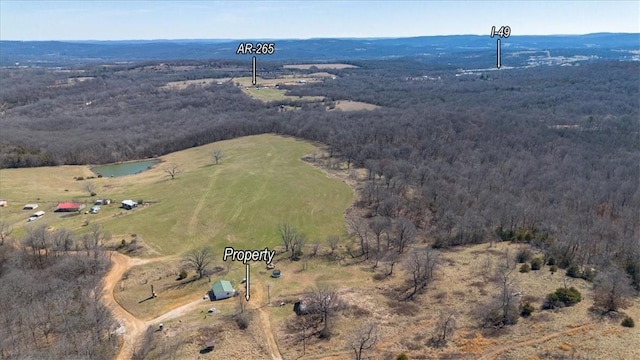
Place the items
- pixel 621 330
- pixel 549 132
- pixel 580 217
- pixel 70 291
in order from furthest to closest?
pixel 549 132
pixel 580 217
pixel 70 291
pixel 621 330

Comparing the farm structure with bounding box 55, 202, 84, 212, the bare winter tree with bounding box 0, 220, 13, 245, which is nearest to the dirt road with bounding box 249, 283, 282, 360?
the bare winter tree with bounding box 0, 220, 13, 245

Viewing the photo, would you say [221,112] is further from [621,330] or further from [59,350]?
[621,330]

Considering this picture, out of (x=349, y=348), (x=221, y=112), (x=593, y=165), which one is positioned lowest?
(x=349, y=348)

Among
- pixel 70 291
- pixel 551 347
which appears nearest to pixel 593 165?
pixel 551 347

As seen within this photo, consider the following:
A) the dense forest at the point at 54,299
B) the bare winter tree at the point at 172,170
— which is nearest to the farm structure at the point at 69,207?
the dense forest at the point at 54,299

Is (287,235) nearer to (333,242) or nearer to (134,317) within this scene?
(333,242)

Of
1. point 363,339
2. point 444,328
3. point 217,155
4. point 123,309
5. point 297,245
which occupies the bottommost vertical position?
point 123,309

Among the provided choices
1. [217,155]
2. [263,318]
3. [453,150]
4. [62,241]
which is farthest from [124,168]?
[263,318]

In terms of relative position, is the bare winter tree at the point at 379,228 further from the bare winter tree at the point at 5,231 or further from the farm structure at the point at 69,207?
the bare winter tree at the point at 5,231
